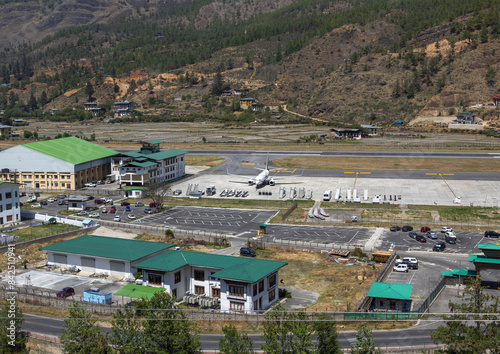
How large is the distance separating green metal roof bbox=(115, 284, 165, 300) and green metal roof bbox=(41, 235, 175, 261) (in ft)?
20.9

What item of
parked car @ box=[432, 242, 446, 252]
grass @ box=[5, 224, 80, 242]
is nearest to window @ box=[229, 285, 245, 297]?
parked car @ box=[432, 242, 446, 252]

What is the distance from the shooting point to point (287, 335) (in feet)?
131

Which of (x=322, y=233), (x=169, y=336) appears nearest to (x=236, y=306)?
(x=169, y=336)

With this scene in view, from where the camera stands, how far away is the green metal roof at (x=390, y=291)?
2125 inches

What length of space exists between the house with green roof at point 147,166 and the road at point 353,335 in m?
62.4

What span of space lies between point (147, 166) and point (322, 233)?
49336mm

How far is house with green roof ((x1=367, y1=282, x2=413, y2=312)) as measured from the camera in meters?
53.8

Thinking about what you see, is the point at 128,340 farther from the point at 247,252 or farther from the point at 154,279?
the point at 247,252

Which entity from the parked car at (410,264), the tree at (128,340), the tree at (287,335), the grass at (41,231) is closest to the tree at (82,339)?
the tree at (128,340)

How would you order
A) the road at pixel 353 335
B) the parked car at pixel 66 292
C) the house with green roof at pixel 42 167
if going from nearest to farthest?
the road at pixel 353 335, the parked car at pixel 66 292, the house with green roof at pixel 42 167

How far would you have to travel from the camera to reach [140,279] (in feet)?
198

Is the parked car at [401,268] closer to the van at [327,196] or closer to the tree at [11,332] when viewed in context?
the van at [327,196]

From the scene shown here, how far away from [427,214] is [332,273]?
34644 millimetres

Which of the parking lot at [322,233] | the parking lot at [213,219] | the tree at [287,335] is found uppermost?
the tree at [287,335]
